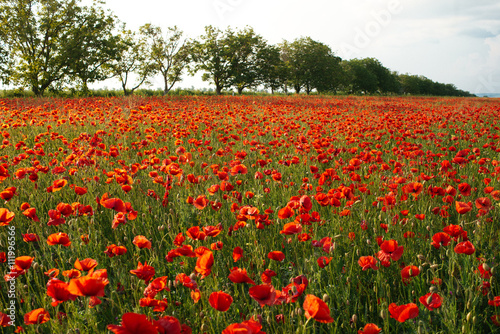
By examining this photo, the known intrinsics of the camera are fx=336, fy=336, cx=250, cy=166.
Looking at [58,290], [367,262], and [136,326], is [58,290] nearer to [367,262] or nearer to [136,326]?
[136,326]

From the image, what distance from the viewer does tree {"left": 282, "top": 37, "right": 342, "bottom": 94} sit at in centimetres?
5256

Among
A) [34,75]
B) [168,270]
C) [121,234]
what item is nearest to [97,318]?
[168,270]

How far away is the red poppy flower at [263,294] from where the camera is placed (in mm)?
1088

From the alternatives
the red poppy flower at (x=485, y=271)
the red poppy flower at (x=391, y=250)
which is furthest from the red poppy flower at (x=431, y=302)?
the red poppy flower at (x=485, y=271)

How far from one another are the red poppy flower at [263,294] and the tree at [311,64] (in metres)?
53.1

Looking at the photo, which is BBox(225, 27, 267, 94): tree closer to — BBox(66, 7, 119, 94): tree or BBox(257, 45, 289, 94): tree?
BBox(257, 45, 289, 94): tree

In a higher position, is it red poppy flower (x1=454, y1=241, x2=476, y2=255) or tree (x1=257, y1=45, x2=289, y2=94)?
tree (x1=257, y1=45, x2=289, y2=94)

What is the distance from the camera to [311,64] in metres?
52.6

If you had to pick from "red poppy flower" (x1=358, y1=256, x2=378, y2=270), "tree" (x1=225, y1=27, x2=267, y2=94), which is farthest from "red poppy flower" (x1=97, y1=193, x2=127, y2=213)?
"tree" (x1=225, y1=27, x2=267, y2=94)

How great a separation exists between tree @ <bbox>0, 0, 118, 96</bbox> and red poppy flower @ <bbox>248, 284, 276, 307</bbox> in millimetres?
27156

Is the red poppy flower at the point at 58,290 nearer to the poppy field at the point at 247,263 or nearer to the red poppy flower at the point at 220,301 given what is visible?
the poppy field at the point at 247,263

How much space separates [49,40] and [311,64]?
3764cm

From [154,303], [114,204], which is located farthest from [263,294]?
[114,204]

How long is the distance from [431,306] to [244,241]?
1209mm
